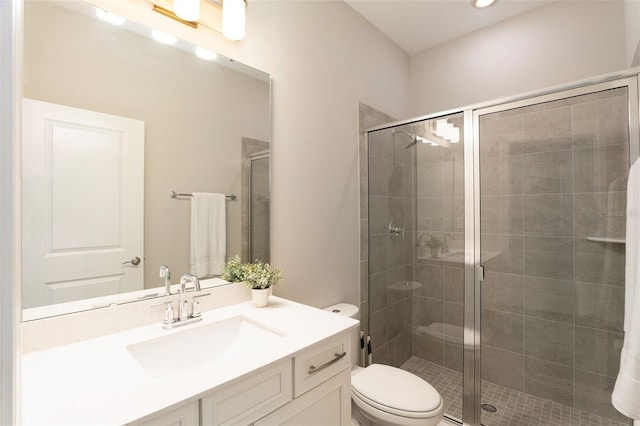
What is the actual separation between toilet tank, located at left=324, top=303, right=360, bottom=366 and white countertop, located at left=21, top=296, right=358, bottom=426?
0.68 meters

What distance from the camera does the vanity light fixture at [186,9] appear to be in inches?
46.8

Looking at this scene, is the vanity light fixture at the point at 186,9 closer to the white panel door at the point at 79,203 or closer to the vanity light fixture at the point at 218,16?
the vanity light fixture at the point at 218,16

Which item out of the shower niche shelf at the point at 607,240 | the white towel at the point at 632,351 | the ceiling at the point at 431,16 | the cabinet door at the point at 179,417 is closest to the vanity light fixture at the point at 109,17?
the cabinet door at the point at 179,417

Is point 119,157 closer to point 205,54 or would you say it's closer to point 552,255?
point 205,54

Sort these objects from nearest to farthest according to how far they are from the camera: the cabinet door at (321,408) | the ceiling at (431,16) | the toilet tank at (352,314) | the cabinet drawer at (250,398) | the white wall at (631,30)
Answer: the cabinet drawer at (250,398), the cabinet door at (321,408), the white wall at (631,30), the toilet tank at (352,314), the ceiling at (431,16)

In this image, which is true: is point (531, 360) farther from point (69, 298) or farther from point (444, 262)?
point (69, 298)

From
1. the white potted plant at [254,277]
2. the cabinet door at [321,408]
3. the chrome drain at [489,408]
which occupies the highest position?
the white potted plant at [254,277]

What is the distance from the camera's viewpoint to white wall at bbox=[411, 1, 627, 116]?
1.94 meters

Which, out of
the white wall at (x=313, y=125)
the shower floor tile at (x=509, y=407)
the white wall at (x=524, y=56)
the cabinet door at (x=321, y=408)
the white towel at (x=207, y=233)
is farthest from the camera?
the white wall at (x=524, y=56)

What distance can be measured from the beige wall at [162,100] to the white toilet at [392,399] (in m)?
0.94

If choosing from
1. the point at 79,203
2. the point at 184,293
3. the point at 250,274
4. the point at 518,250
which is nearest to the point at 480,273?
the point at 518,250

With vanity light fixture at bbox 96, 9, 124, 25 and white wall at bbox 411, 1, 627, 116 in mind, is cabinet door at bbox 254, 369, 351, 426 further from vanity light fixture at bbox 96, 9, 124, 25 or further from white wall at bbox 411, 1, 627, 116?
Result: white wall at bbox 411, 1, 627, 116

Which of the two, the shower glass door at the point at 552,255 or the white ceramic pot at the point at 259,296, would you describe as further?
the shower glass door at the point at 552,255

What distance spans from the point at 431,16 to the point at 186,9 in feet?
5.92
